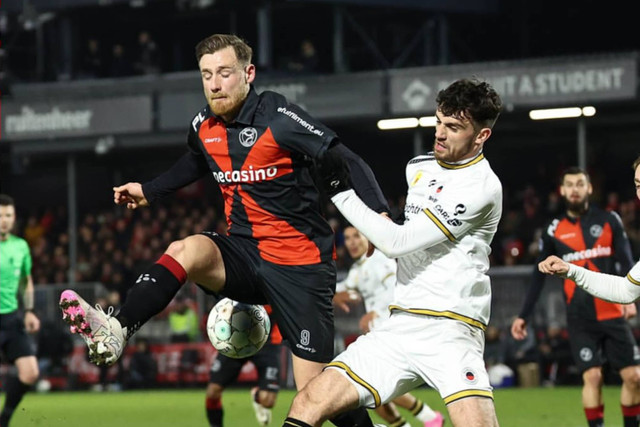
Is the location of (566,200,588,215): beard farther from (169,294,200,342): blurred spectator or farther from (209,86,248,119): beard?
(169,294,200,342): blurred spectator

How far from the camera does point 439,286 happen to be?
6.15m

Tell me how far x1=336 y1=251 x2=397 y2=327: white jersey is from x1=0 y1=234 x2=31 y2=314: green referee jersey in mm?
3282

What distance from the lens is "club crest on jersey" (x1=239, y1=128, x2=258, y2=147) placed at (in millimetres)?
7047

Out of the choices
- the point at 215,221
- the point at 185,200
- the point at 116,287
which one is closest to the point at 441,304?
the point at 116,287

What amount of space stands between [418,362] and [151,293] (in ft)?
4.67

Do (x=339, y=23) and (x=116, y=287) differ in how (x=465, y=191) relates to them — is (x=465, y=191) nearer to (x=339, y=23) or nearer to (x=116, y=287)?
(x=116, y=287)

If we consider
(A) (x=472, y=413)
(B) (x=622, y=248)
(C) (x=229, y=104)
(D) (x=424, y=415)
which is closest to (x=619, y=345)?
(B) (x=622, y=248)

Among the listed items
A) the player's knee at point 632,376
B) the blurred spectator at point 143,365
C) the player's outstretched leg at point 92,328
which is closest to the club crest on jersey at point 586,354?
the player's knee at point 632,376

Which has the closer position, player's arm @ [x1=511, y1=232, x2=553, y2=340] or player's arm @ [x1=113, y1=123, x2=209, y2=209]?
player's arm @ [x1=113, y1=123, x2=209, y2=209]

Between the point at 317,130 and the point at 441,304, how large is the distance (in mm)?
1323

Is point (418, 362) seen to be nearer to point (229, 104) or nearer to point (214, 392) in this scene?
point (229, 104)

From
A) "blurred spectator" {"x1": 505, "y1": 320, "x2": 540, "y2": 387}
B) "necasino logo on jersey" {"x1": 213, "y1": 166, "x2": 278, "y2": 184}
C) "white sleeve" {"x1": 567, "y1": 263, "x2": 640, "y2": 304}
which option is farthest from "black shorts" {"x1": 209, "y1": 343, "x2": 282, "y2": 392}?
"blurred spectator" {"x1": 505, "y1": 320, "x2": 540, "y2": 387}

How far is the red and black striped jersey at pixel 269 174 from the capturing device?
277 inches

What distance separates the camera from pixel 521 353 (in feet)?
61.7
